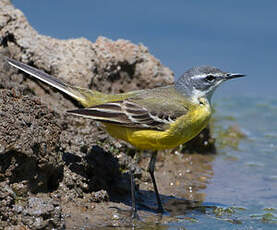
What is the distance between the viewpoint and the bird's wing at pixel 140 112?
23.0 ft

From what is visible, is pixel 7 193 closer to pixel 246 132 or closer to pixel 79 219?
pixel 79 219

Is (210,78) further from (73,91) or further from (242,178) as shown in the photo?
(242,178)

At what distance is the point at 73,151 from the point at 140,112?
119cm

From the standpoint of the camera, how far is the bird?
7156 millimetres

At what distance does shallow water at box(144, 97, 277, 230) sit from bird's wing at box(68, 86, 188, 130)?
1.47 m

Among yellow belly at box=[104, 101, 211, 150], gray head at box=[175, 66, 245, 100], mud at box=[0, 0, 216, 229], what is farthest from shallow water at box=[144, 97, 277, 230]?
gray head at box=[175, 66, 245, 100]

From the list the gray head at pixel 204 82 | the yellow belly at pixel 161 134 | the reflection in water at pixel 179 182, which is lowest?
the reflection in water at pixel 179 182

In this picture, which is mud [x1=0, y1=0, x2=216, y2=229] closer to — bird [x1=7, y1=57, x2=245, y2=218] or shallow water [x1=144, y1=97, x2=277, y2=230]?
shallow water [x1=144, y1=97, x2=277, y2=230]

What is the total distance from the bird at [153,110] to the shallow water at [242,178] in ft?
2.95

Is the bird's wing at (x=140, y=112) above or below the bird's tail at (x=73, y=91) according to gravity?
below

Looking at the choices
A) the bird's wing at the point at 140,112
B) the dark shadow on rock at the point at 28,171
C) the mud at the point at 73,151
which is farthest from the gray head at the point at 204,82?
the dark shadow on rock at the point at 28,171

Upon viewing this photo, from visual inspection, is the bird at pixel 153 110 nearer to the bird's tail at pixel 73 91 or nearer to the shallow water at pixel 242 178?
the bird's tail at pixel 73 91

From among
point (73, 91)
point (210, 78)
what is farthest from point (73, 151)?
point (210, 78)

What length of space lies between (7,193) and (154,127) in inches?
95.7
